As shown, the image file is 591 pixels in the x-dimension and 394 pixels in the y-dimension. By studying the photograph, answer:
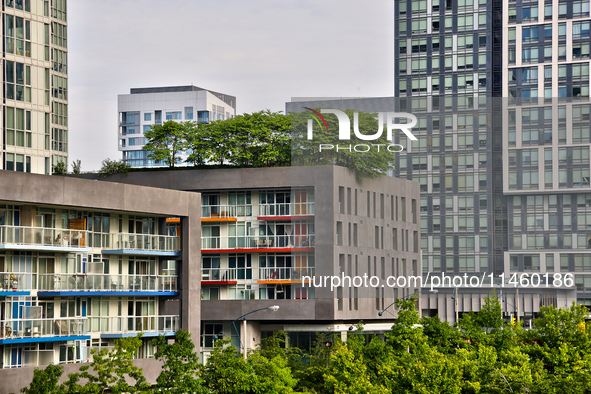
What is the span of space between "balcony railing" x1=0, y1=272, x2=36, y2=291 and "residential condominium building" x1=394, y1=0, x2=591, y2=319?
314 feet

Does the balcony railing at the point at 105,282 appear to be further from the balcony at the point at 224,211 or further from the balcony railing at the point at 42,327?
the balcony at the point at 224,211

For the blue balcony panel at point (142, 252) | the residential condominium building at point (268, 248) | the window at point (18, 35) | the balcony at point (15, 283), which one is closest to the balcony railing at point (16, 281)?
the balcony at point (15, 283)

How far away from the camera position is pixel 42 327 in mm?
51719

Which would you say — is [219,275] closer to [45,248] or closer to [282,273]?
[282,273]

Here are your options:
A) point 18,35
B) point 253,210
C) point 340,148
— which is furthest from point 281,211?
point 18,35

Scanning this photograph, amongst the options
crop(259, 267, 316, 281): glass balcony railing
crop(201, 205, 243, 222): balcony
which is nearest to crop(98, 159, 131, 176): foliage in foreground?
crop(201, 205, 243, 222): balcony

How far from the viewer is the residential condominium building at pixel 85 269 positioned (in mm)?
50844

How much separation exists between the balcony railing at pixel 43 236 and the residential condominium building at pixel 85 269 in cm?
6

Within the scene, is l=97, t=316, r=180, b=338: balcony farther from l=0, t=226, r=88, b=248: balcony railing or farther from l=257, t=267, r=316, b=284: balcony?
l=257, t=267, r=316, b=284: balcony

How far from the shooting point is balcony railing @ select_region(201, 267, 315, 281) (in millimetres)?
82562

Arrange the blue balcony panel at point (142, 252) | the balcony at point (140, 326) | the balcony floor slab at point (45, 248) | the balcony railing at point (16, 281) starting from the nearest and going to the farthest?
the balcony floor slab at point (45, 248) → the balcony railing at point (16, 281) → the balcony at point (140, 326) → the blue balcony panel at point (142, 252)

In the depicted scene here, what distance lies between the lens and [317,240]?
275 ft

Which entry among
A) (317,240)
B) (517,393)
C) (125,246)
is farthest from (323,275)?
(517,393)

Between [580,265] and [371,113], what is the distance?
2284 inches
